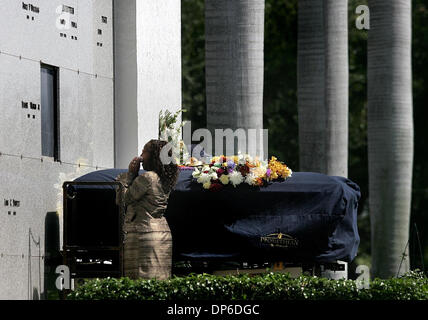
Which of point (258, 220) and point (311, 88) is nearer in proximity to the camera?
point (258, 220)

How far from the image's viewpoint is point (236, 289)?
15.8 m

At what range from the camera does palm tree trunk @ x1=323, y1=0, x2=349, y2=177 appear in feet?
85.7

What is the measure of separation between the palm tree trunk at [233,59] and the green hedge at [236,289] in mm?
4178

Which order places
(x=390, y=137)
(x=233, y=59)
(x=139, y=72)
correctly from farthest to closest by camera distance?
(x=390, y=137) → (x=139, y=72) → (x=233, y=59)

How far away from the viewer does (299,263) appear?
17.3 metres

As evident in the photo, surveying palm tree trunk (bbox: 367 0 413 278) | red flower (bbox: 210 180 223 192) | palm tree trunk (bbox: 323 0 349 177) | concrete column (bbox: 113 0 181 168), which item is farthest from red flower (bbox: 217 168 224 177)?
palm tree trunk (bbox: 367 0 413 278)

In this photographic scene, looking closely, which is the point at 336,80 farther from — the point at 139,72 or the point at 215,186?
the point at 215,186

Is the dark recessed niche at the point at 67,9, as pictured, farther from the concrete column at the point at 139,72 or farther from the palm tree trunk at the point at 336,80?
the palm tree trunk at the point at 336,80

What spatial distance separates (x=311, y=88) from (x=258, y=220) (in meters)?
10.0

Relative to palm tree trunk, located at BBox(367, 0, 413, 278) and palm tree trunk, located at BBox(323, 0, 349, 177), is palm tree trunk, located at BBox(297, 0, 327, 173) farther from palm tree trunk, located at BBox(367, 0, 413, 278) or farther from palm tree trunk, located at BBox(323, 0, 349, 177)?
palm tree trunk, located at BBox(367, 0, 413, 278)

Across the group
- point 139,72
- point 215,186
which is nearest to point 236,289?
point 215,186

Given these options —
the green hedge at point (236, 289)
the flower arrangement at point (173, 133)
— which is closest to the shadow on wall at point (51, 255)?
the flower arrangement at point (173, 133)

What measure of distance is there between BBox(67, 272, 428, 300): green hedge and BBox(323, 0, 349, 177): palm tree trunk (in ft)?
32.9
